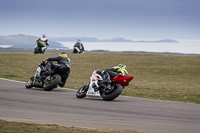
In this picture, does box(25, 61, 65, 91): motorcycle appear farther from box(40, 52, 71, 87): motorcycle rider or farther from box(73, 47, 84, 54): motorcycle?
box(73, 47, 84, 54): motorcycle

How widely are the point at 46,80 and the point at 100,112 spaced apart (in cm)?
560

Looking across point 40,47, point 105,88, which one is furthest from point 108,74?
point 40,47

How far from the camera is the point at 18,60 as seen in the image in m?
36.4

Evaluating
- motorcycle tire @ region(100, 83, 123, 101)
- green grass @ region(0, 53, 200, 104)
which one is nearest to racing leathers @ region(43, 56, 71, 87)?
motorcycle tire @ region(100, 83, 123, 101)

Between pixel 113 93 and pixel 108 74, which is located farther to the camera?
pixel 108 74

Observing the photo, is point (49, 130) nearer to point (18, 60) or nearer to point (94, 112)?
point (94, 112)

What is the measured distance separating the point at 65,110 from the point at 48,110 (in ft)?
1.49

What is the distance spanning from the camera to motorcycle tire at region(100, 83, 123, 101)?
13.4 m

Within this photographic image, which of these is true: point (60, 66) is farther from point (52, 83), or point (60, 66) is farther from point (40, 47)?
point (40, 47)

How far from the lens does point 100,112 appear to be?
1129cm

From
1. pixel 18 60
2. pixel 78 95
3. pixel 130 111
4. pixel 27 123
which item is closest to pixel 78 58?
pixel 18 60

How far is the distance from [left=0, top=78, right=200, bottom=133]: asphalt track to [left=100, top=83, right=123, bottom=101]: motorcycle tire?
20 centimetres

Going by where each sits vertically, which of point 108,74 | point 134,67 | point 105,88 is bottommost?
point 134,67

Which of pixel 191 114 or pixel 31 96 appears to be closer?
pixel 191 114
